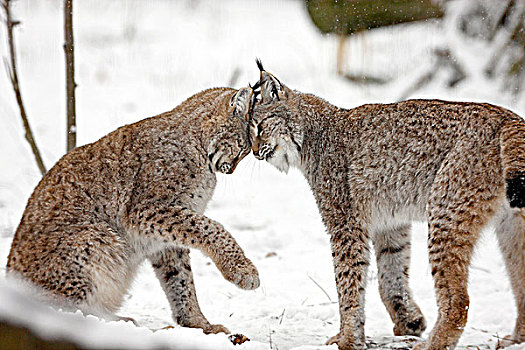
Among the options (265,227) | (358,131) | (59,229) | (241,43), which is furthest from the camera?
(241,43)

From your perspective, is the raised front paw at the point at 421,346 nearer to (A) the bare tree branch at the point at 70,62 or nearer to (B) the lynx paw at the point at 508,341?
(B) the lynx paw at the point at 508,341

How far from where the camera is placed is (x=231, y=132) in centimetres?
441

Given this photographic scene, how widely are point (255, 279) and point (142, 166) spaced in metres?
1.05

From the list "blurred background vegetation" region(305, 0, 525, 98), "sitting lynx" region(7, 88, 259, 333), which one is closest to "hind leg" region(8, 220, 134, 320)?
"sitting lynx" region(7, 88, 259, 333)

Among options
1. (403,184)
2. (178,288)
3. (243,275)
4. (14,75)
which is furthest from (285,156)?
(14,75)

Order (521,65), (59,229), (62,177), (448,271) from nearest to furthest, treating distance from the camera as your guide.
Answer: (448,271) < (59,229) < (62,177) < (521,65)

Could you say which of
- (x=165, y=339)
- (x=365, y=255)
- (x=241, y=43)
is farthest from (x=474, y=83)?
(x=165, y=339)

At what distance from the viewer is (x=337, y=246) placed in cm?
417

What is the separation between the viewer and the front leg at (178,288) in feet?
14.4

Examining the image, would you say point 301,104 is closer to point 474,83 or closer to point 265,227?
point 265,227

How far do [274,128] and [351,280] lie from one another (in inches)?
47.0

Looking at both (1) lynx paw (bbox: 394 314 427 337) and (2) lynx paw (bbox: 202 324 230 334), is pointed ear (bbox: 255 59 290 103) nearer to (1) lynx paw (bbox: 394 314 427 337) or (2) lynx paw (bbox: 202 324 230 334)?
(2) lynx paw (bbox: 202 324 230 334)

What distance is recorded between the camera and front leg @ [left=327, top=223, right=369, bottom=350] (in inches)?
158

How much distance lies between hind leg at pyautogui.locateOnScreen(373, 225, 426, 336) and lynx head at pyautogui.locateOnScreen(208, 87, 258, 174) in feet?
3.76
